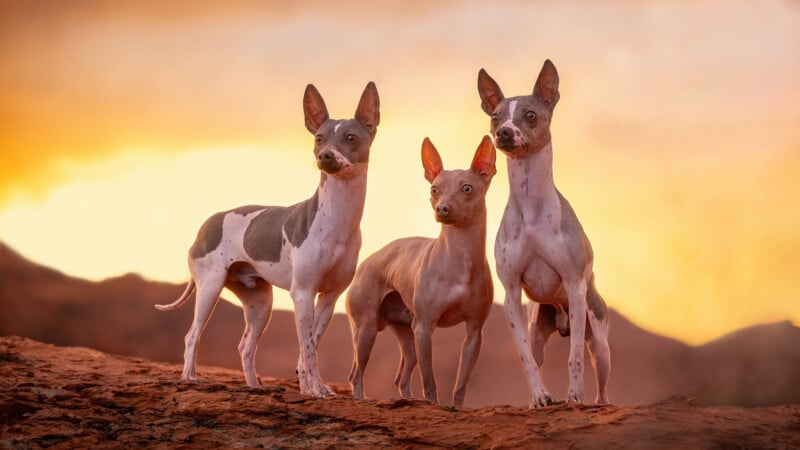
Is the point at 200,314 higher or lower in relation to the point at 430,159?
lower

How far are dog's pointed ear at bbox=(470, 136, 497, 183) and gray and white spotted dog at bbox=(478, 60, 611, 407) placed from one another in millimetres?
469

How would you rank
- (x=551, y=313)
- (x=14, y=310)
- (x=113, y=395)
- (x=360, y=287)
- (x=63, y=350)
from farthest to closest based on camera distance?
1. (x=14, y=310)
2. (x=63, y=350)
3. (x=360, y=287)
4. (x=551, y=313)
5. (x=113, y=395)

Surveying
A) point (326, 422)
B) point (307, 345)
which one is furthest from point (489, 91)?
point (326, 422)

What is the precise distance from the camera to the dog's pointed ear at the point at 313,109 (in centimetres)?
931

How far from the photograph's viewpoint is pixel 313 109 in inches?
367

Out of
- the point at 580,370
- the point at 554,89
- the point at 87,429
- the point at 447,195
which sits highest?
the point at 554,89

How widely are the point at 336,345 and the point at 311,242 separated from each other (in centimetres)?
588

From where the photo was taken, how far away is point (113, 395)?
807 cm

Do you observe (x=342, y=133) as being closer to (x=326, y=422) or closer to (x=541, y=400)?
(x=326, y=422)

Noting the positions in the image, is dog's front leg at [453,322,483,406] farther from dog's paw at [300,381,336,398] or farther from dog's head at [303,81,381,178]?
dog's head at [303,81,381,178]

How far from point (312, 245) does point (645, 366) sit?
15.4 feet

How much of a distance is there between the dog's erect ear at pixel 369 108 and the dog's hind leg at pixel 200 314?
7.23 ft

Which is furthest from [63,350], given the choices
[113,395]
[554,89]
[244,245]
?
[554,89]

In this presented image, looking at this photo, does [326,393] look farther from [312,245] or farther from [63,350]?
[63,350]
